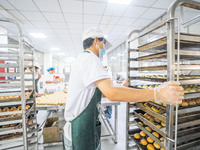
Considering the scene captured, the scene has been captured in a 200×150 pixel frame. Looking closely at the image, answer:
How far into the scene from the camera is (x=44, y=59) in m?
10.5

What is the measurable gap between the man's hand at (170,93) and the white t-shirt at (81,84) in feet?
1.27

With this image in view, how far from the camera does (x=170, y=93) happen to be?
0.66m

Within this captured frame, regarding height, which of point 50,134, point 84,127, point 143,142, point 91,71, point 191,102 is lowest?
point 50,134

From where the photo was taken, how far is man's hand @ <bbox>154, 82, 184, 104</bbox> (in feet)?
2.15

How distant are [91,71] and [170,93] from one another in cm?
52

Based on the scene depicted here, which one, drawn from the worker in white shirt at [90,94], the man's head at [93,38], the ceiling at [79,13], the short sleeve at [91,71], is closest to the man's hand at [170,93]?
the worker in white shirt at [90,94]

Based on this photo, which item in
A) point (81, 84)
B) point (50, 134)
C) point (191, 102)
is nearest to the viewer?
point (81, 84)

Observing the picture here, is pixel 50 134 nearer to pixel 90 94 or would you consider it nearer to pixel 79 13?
pixel 90 94

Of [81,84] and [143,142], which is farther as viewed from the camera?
[143,142]

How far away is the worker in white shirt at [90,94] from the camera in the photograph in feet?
2.24

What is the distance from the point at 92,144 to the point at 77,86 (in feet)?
1.77

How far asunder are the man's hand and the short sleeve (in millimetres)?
356

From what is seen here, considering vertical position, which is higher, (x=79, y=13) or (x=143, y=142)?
(x=79, y=13)

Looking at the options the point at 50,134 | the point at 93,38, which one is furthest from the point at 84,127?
the point at 50,134
